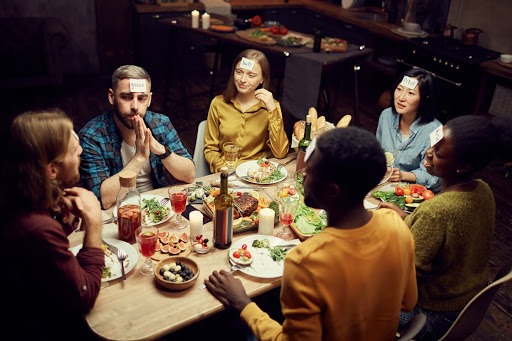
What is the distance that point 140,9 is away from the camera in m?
5.94

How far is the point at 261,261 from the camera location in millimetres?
1879

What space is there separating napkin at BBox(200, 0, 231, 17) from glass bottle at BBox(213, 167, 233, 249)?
4.83 meters

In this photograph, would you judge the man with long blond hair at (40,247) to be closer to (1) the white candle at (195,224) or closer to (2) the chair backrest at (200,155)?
(1) the white candle at (195,224)

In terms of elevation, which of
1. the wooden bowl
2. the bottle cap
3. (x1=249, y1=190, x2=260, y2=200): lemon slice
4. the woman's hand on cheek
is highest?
the woman's hand on cheek

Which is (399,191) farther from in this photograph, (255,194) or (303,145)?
(255,194)

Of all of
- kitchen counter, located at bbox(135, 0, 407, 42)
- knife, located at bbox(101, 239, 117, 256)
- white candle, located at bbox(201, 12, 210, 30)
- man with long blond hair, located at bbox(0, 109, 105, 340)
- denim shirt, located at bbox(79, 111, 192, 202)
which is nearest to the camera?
man with long blond hair, located at bbox(0, 109, 105, 340)

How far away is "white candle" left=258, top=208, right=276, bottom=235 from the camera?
204 centimetres

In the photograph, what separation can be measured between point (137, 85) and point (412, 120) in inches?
65.2

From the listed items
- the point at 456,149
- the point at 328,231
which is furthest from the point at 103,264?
the point at 456,149

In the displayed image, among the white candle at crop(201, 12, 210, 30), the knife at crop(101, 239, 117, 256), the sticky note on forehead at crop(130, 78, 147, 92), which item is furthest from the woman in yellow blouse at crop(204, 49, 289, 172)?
the white candle at crop(201, 12, 210, 30)

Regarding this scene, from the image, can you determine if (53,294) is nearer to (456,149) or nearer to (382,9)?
(456,149)

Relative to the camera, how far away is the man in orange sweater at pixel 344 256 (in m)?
1.29

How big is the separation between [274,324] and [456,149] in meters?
0.95

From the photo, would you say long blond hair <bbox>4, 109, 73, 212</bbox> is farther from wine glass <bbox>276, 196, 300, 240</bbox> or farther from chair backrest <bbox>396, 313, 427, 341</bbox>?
chair backrest <bbox>396, 313, 427, 341</bbox>
